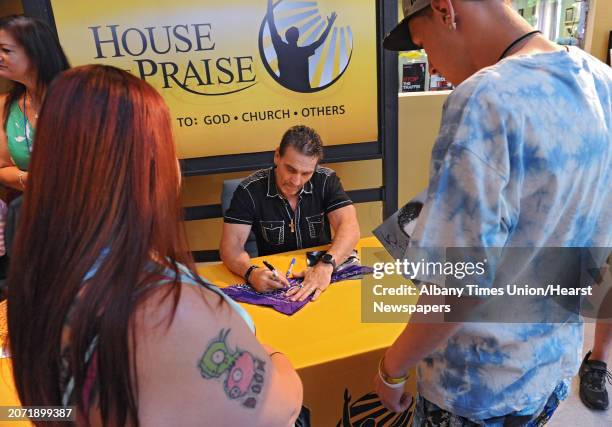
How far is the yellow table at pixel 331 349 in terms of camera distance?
1.16 m

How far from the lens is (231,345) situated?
0.60m

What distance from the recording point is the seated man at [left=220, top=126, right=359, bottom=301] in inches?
71.1

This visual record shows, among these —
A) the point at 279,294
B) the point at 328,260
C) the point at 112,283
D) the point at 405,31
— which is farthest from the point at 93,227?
the point at 328,260

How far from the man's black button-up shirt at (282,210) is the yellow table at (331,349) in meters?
0.58

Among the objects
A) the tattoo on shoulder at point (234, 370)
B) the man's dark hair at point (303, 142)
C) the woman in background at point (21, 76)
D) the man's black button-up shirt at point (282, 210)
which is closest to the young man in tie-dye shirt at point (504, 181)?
the tattoo on shoulder at point (234, 370)

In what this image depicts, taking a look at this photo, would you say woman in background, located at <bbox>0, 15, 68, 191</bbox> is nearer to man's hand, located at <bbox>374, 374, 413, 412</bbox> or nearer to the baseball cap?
the baseball cap

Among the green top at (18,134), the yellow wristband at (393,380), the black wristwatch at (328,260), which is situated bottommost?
the black wristwatch at (328,260)

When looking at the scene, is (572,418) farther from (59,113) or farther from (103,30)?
(103,30)

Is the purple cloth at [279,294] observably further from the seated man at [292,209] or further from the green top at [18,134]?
the green top at [18,134]

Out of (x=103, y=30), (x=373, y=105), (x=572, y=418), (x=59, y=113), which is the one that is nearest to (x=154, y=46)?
(x=103, y=30)

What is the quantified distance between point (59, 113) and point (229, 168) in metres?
2.08

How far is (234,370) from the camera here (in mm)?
606

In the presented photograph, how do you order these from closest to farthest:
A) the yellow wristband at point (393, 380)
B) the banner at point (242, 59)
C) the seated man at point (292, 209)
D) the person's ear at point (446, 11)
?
the person's ear at point (446, 11)
the yellow wristband at point (393, 380)
the seated man at point (292, 209)
the banner at point (242, 59)

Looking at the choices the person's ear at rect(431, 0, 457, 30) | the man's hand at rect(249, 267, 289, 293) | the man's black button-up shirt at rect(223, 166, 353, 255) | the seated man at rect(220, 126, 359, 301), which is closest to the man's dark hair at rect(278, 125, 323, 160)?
the seated man at rect(220, 126, 359, 301)
